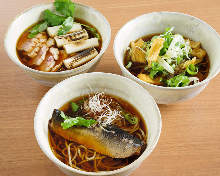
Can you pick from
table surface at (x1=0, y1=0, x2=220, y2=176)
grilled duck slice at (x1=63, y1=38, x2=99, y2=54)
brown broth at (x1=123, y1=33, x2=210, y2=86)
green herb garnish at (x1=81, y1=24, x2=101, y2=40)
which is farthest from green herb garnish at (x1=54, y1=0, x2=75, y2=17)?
brown broth at (x1=123, y1=33, x2=210, y2=86)

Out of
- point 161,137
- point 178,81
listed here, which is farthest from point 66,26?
point 161,137

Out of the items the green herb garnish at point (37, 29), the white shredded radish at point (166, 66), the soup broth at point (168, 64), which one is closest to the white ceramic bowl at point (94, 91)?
the soup broth at point (168, 64)

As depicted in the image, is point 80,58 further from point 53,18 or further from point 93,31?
point 53,18

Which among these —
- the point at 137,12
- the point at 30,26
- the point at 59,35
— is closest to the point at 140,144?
the point at 59,35

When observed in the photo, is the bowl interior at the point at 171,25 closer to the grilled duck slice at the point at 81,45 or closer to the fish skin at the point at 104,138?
the grilled duck slice at the point at 81,45

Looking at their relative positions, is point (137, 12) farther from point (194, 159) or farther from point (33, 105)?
point (194, 159)

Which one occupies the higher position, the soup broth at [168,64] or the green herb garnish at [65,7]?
the green herb garnish at [65,7]
